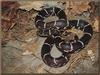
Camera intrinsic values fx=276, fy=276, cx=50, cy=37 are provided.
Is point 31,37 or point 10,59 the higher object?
point 31,37

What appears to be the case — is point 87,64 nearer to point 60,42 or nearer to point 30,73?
point 60,42

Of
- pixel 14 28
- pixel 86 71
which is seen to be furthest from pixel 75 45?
pixel 14 28

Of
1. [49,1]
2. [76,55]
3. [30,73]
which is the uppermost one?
[49,1]
